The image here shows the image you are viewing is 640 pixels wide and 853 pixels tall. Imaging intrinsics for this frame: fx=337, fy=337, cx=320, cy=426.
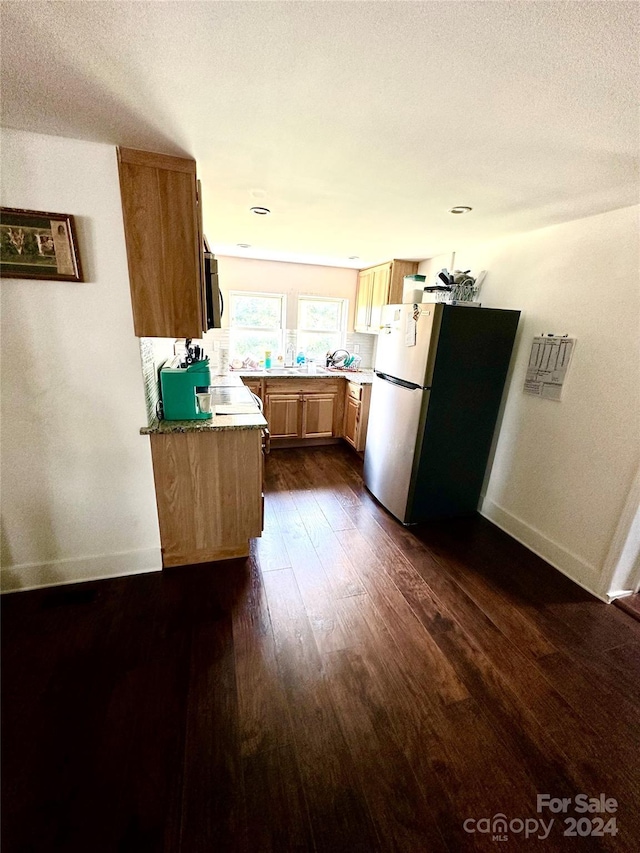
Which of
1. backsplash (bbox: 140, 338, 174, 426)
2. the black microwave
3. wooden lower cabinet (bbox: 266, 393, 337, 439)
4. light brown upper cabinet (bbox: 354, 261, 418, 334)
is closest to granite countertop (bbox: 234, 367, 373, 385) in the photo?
wooden lower cabinet (bbox: 266, 393, 337, 439)

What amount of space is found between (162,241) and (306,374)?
246 cm

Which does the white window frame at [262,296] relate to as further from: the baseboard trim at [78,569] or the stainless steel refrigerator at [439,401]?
the baseboard trim at [78,569]

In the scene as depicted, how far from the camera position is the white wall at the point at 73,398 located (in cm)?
147

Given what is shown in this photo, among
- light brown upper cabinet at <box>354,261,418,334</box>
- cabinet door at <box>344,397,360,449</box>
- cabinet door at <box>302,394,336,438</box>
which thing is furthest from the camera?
cabinet door at <box>302,394,336,438</box>

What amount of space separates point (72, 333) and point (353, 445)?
2.93 metres

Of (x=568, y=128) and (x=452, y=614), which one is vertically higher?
(x=568, y=128)

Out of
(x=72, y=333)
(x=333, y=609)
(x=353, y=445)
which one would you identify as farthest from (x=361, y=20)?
(x=353, y=445)

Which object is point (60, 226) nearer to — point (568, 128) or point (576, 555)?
point (568, 128)

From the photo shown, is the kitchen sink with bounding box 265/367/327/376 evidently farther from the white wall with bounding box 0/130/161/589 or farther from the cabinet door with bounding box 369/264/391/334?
the white wall with bounding box 0/130/161/589

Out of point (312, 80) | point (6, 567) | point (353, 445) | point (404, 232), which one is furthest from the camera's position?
point (353, 445)

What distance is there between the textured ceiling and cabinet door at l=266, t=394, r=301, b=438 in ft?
7.37

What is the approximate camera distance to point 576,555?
7.07 ft

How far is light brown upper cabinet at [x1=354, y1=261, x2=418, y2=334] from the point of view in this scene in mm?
3727

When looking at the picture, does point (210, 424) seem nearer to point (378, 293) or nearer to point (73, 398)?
point (73, 398)
